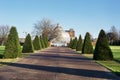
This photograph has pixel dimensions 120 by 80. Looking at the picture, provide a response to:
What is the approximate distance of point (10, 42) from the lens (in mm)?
33125

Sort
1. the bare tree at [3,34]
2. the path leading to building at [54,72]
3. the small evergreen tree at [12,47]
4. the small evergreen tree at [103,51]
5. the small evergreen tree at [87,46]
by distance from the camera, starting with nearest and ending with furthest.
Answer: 1. the path leading to building at [54,72]
2. the small evergreen tree at [103,51]
3. the small evergreen tree at [12,47]
4. the small evergreen tree at [87,46]
5. the bare tree at [3,34]

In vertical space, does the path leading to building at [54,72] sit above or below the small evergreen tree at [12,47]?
below

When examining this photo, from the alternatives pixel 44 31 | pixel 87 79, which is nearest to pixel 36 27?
pixel 44 31

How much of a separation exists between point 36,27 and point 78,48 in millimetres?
65918

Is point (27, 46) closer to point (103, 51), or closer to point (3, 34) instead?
point (103, 51)

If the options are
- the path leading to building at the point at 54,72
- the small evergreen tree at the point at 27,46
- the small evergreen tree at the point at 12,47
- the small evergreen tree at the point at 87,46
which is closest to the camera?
the path leading to building at the point at 54,72

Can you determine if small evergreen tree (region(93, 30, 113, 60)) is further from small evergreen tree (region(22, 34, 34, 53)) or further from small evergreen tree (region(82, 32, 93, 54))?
small evergreen tree (region(22, 34, 34, 53))

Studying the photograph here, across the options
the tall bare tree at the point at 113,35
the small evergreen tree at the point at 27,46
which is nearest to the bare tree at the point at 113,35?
the tall bare tree at the point at 113,35

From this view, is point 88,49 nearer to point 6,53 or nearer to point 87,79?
point 6,53

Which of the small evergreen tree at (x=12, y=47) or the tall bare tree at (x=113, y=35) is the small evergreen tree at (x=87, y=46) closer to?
the small evergreen tree at (x=12, y=47)

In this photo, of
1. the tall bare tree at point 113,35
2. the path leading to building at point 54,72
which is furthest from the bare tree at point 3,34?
the path leading to building at point 54,72

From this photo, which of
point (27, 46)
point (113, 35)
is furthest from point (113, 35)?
point (27, 46)

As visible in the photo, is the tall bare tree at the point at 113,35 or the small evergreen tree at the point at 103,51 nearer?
the small evergreen tree at the point at 103,51

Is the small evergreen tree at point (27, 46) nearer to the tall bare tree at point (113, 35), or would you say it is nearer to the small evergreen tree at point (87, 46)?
the small evergreen tree at point (87, 46)
